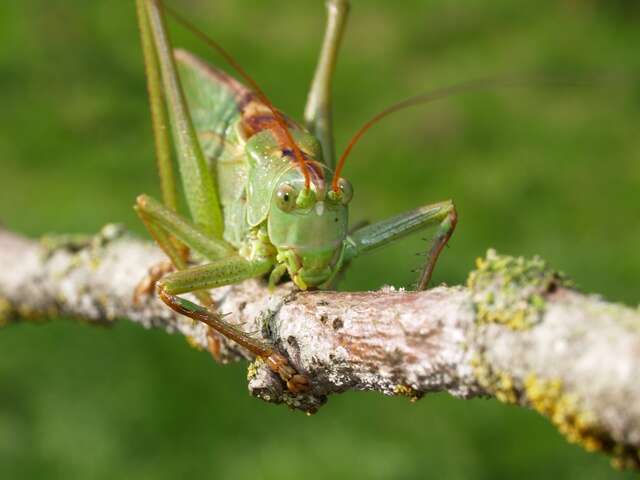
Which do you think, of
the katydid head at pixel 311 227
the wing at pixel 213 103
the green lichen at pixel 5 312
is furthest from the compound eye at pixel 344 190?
the green lichen at pixel 5 312

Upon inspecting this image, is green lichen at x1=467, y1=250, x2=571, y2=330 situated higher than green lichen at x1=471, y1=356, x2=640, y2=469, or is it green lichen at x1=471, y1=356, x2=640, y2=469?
green lichen at x1=467, y1=250, x2=571, y2=330

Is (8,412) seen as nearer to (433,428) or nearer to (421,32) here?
(433,428)

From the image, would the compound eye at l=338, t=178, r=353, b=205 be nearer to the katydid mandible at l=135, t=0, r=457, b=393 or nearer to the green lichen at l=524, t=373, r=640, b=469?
the katydid mandible at l=135, t=0, r=457, b=393

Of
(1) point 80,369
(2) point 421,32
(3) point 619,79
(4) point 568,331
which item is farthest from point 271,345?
(2) point 421,32

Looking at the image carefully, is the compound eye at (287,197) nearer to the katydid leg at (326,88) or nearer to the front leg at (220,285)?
the front leg at (220,285)

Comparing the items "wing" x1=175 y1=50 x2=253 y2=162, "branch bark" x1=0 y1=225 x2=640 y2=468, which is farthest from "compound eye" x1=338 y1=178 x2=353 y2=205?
"wing" x1=175 y1=50 x2=253 y2=162

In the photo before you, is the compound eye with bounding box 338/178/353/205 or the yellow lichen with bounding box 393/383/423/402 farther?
the compound eye with bounding box 338/178/353/205
